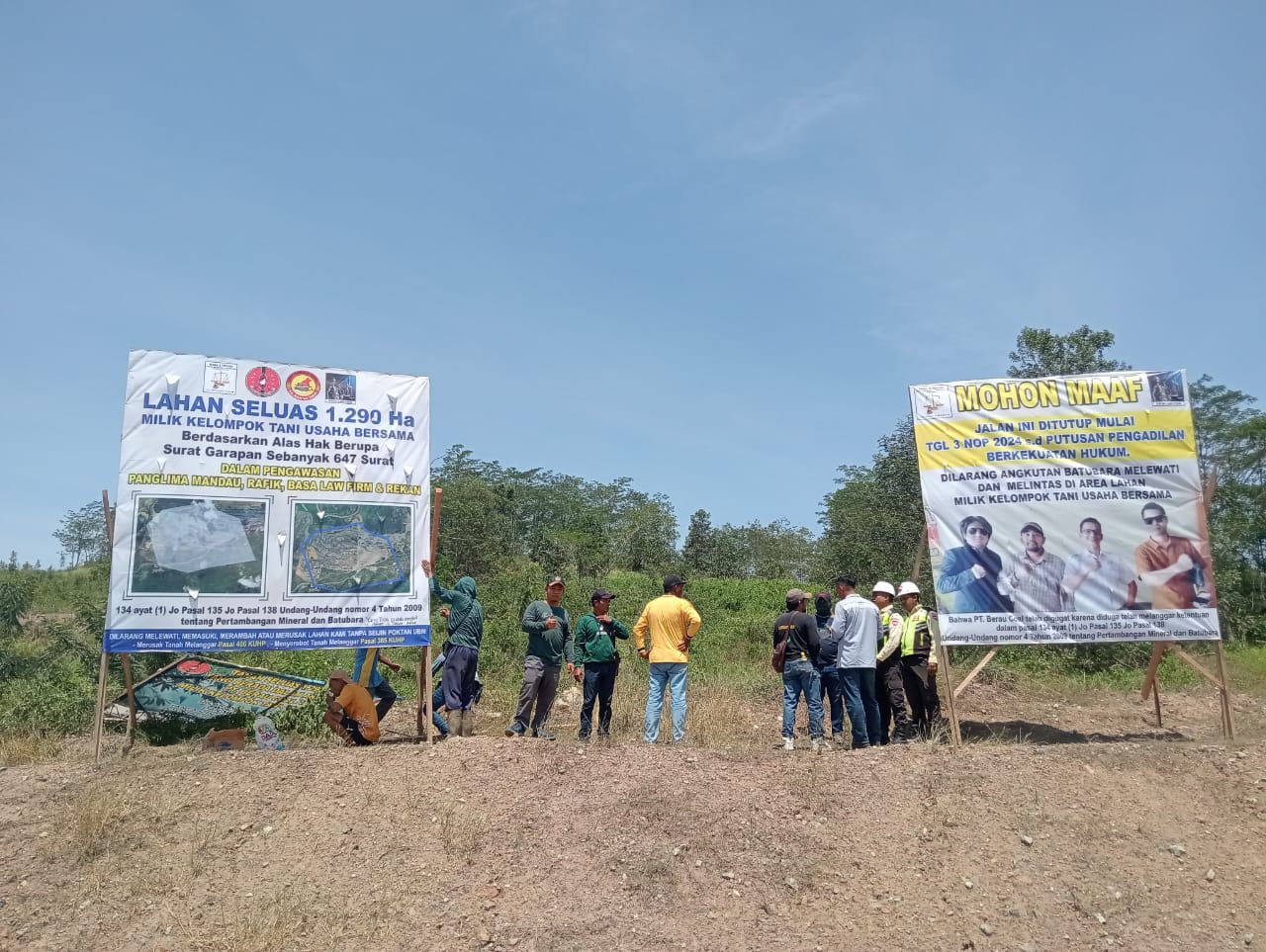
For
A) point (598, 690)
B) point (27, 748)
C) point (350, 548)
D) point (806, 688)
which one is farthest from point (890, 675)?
point (27, 748)

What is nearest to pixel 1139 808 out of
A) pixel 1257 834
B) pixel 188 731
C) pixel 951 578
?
pixel 1257 834

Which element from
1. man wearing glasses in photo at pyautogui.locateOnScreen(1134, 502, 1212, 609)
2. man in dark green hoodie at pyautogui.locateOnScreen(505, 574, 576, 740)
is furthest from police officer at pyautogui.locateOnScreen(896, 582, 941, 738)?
man in dark green hoodie at pyautogui.locateOnScreen(505, 574, 576, 740)

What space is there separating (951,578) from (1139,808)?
216 centimetres

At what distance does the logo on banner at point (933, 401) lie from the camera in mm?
7828

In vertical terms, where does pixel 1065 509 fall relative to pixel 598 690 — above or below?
above

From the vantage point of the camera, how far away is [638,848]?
5.88 m

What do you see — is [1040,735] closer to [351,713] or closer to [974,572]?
[974,572]

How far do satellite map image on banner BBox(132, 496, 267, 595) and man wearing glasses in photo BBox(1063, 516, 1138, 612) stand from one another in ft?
22.4

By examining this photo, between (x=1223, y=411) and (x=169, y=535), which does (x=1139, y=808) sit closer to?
(x=169, y=535)

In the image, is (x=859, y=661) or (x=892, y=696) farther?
(x=892, y=696)

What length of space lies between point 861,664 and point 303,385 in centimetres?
538

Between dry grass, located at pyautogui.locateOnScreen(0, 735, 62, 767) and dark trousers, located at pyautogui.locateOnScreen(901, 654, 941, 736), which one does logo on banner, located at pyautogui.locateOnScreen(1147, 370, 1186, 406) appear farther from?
dry grass, located at pyautogui.locateOnScreen(0, 735, 62, 767)

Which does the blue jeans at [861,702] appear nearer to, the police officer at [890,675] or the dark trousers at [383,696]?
the police officer at [890,675]

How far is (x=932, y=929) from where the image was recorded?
5301 millimetres
